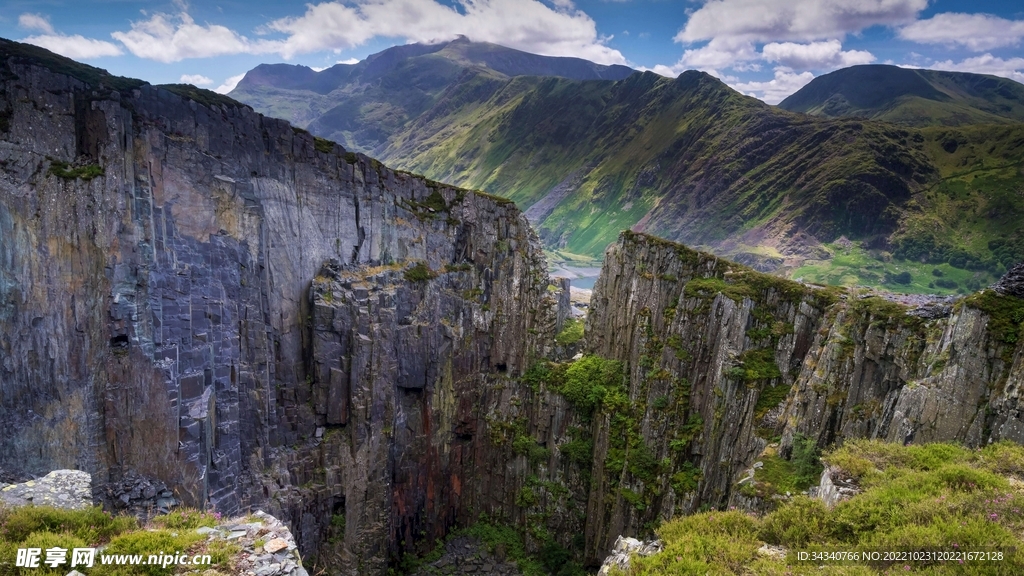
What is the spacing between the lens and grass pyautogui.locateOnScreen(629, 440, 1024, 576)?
10.9m

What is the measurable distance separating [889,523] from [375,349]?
89.5 ft

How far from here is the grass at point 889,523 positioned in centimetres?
1093

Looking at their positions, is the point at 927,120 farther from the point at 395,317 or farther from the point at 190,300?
the point at 190,300

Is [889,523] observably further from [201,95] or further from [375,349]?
[201,95]

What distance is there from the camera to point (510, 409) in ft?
126

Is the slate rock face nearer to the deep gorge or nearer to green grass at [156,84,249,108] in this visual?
the deep gorge

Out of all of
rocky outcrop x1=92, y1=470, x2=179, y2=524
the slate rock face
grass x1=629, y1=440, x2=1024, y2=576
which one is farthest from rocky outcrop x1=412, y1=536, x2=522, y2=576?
grass x1=629, y1=440, x2=1024, y2=576

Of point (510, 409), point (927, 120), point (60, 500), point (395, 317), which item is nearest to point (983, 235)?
point (927, 120)

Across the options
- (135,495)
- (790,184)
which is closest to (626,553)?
(135,495)

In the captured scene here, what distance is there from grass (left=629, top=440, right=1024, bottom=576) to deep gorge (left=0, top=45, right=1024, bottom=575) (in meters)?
3.91

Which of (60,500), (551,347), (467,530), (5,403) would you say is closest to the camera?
(60,500)

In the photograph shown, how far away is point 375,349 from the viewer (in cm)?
3266

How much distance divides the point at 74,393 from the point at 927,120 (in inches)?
8845

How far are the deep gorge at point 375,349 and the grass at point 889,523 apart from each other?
3910 millimetres
